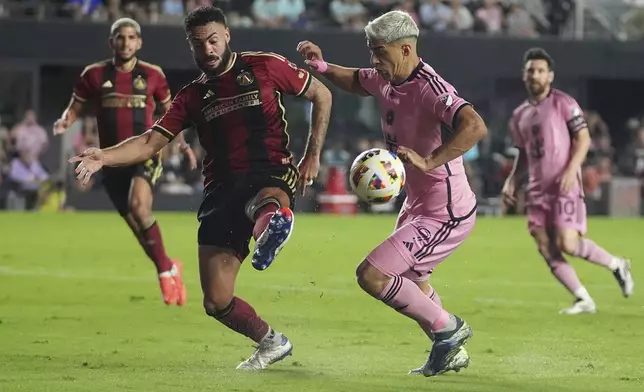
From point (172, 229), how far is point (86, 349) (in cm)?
1371

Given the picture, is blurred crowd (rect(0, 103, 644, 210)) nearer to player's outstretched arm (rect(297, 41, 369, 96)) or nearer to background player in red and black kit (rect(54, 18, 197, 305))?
background player in red and black kit (rect(54, 18, 197, 305))

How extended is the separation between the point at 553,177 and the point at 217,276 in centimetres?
491

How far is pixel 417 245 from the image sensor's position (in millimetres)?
7895

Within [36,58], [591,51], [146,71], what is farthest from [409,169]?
[591,51]

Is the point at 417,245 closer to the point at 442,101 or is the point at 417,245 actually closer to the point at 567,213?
the point at 442,101

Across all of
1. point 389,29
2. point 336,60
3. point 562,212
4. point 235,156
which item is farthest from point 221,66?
point 336,60

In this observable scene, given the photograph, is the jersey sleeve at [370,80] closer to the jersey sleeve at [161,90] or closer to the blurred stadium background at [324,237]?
the blurred stadium background at [324,237]

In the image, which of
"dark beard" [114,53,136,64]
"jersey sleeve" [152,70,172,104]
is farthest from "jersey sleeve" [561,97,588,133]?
"dark beard" [114,53,136,64]

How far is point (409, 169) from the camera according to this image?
8047 mm

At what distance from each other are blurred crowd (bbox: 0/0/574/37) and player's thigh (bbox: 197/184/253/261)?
68.7 feet

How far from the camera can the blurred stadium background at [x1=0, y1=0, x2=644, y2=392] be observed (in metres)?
8.57

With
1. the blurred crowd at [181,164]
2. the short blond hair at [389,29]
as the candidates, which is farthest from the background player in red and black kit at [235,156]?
the blurred crowd at [181,164]

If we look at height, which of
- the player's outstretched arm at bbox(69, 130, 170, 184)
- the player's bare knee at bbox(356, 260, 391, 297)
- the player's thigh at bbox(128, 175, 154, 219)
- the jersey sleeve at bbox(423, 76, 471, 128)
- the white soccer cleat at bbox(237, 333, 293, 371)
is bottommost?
the white soccer cleat at bbox(237, 333, 293, 371)

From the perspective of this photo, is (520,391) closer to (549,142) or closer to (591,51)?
(549,142)
